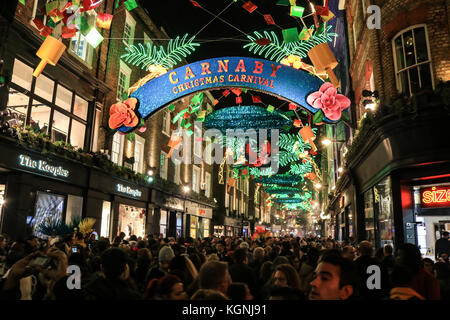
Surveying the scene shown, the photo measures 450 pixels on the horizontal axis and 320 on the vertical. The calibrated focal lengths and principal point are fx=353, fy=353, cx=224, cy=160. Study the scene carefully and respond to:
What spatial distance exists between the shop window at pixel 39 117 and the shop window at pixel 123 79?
603cm

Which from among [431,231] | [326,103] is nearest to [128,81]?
[326,103]

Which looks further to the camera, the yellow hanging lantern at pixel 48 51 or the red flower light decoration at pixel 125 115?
the red flower light decoration at pixel 125 115

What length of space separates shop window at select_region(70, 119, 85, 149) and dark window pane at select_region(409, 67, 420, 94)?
13527 millimetres

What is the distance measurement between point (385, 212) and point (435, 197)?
177 cm

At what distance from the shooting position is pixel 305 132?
15.9 meters

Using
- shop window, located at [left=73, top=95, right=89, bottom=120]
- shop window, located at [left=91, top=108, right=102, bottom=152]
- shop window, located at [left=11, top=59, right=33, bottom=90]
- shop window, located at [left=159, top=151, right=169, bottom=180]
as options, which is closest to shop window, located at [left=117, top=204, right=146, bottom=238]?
shop window, located at [left=91, top=108, right=102, bottom=152]

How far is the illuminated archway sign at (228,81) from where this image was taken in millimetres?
13562

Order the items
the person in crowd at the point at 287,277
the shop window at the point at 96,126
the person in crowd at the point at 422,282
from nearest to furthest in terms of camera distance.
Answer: the person in crowd at the point at 422,282 < the person in crowd at the point at 287,277 < the shop window at the point at 96,126

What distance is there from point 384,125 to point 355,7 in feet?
28.6

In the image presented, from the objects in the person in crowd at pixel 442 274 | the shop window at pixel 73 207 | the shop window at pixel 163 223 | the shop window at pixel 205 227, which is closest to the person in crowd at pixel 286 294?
the person in crowd at pixel 442 274

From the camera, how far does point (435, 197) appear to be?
433 inches

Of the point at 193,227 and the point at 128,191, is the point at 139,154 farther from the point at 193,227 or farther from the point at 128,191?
the point at 193,227

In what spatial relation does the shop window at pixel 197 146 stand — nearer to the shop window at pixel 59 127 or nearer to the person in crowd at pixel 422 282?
the shop window at pixel 59 127
